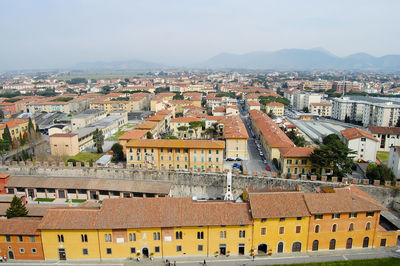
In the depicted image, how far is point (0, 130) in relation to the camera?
4931 centimetres

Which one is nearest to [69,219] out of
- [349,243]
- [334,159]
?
[349,243]

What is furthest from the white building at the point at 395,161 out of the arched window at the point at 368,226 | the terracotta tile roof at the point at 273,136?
the arched window at the point at 368,226

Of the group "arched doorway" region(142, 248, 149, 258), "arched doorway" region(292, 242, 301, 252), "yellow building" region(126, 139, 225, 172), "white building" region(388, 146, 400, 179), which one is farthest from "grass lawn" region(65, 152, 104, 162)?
"white building" region(388, 146, 400, 179)

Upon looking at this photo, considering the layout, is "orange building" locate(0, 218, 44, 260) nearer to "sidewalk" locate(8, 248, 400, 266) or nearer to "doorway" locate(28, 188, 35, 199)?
"sidewalk" locate(8, 248, 400, 266)

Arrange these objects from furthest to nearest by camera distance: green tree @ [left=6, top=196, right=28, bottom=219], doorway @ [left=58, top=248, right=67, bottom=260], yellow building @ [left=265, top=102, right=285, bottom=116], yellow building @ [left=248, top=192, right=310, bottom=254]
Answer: yellow building @ [left=265, top=102, right=285, bottom=116], green tree @ [left=6, top=196, right=28, bottom=219], yellow building @ [left=248, top=192, right=310, bottom=254], doorway @ [left=58, top=248, right=67, bottom=260]

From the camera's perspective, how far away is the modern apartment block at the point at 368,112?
6150 cm

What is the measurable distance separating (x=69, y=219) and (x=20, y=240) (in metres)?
3.95

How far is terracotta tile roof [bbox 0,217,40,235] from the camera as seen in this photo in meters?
21.0

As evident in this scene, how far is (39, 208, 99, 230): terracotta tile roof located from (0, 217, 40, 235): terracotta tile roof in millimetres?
1040

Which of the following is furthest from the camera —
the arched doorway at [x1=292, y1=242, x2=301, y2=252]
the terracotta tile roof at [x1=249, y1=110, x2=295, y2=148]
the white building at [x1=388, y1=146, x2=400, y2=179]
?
the terracotta tile roof at [x1=249, y1=110, x2=295, y2=148]

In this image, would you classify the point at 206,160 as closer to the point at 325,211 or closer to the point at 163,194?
the point at 163,194

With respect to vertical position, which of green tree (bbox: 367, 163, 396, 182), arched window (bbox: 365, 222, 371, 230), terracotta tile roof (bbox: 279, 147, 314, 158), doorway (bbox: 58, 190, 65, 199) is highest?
terracotta tile roof (bbox: 279, 147, 314, 158)

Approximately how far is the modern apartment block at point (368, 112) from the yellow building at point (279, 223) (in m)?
51.2

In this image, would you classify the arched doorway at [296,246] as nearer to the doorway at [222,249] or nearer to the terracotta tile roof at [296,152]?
the doorway at [222,249]
